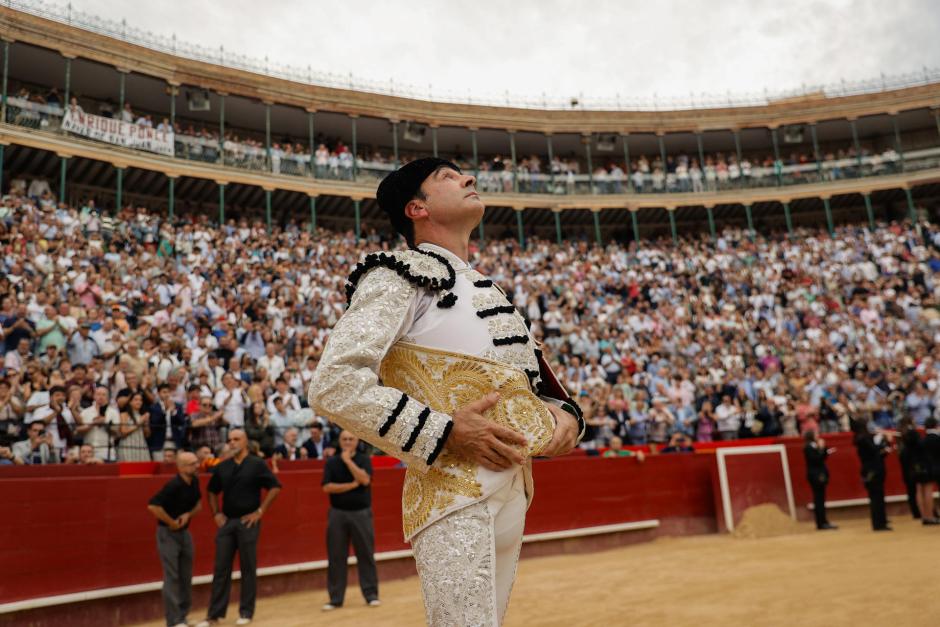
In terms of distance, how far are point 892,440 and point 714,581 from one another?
6.16 m

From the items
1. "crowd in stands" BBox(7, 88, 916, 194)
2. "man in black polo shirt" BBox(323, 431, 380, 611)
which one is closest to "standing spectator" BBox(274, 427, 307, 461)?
"man in black polo shirt" BBox(323, 431, 380, 611)

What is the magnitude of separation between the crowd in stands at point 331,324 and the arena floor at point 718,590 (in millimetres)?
2067

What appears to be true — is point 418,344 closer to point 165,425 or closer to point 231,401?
point 165,425

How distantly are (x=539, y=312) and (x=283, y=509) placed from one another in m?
9.11

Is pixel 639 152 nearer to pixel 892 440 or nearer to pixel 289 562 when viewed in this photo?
pixel 892 440

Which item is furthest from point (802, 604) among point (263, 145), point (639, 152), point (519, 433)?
point (639, 152)

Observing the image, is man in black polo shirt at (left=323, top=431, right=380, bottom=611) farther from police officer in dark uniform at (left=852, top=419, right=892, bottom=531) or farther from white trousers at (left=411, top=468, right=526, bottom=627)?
police officer in dark uniform at (left=852, top=419, right=892, bottom=531)

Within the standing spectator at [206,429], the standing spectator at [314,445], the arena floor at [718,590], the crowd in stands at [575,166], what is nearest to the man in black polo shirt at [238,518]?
the arena floor at [718,590]

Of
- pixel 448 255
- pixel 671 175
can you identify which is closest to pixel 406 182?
pixel 448 255

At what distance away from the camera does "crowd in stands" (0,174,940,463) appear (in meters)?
8.22

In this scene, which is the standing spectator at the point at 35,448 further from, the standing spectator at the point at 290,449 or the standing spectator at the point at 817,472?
the standing spectator at the point at 817,472

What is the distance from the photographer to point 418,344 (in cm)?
194

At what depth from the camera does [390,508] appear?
→ 8.64 metres

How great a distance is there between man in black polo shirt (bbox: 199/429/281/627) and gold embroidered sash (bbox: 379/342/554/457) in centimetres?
499
